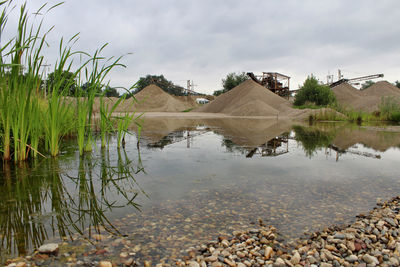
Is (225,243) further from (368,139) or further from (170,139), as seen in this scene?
(368,139)

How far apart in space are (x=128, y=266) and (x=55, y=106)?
9.53 feet

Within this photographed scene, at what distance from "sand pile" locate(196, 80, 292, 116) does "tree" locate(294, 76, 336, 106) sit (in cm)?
153

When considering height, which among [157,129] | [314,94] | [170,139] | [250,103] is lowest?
[170,139]

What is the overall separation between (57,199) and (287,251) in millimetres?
1994

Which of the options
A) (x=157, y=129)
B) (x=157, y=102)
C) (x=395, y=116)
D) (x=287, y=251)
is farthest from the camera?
(x=157, y=102)

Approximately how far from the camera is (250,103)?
25578mm

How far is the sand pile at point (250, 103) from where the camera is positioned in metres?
24.0

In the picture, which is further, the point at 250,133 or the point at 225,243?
the point at 250,133

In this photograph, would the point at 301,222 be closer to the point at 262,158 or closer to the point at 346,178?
the point at 346,178

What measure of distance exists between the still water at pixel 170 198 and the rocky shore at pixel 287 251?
92 millimetres

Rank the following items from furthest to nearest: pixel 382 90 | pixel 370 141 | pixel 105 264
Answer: pixel 382 90, pixel 370 141, pixel 105 264

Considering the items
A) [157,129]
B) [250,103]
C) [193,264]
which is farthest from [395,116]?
[193,264]

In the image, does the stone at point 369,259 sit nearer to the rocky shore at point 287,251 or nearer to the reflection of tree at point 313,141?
the rocky shore at point 287,251

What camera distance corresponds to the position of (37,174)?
3.08 metres
